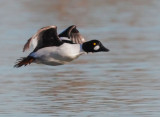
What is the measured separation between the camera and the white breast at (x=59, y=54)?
10664mm

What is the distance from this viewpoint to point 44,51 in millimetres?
10828

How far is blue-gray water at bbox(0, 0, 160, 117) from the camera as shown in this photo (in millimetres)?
10758

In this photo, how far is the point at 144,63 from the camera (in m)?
14.7

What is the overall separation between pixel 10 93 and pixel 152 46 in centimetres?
558

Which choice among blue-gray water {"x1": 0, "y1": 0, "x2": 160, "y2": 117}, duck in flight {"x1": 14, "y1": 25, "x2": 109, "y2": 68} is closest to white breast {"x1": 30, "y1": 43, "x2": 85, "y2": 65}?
duck in flight {"x1": 14, "y1": 25, "x2": 109, "y2": 68}

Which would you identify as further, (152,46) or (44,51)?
(152,46)

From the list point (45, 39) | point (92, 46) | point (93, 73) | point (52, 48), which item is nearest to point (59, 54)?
point (52, 48)

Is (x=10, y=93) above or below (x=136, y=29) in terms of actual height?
below

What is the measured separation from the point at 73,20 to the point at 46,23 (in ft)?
4.13

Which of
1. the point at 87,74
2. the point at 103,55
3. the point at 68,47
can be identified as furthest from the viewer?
the point at 103,55

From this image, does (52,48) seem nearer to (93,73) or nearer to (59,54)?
(59,54)

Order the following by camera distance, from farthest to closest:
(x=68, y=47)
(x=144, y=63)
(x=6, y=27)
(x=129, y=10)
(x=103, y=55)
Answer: (x=129, y=10)
(x=6, y=27)
(x=103, y=55)
(x=144, y=63)
(x=68, y=47)

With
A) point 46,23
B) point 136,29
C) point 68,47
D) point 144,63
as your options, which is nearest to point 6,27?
point 46,23

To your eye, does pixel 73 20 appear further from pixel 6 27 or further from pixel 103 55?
pixel 103 55
